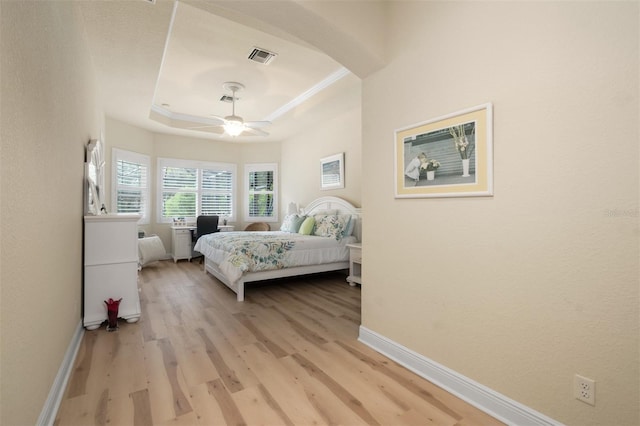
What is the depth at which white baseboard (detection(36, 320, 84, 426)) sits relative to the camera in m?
1.52

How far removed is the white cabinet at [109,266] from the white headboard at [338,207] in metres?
3.12

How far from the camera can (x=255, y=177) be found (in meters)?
7.50

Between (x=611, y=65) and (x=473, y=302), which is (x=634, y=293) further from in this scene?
(x=611, y=65)

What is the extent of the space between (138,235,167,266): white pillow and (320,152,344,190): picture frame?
10.8 ft

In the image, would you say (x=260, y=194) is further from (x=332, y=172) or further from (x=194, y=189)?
(x=332, y=172)

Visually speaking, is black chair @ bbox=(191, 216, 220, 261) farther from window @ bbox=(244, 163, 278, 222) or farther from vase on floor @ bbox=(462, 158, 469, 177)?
vase on floor @ bbox=(462, 158, 469, 177)

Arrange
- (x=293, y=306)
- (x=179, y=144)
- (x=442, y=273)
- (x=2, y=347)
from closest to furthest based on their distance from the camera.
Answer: (x=2, y=347) → (x=442, y=273) → (x=293, y=306) → (x=179, y=144)

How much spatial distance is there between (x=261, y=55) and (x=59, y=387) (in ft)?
11.4

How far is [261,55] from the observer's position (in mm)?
3529

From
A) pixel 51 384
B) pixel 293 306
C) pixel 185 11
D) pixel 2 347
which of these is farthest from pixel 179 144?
pixel 2 347

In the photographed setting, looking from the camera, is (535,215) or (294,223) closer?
(535,215)

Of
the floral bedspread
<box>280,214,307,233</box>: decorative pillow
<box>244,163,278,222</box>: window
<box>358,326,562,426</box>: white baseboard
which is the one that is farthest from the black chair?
<box>358,326,562,426</box>: white baseboard

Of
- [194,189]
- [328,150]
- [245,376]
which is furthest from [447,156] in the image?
[194,189]

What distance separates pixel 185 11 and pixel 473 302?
10.9 feet
